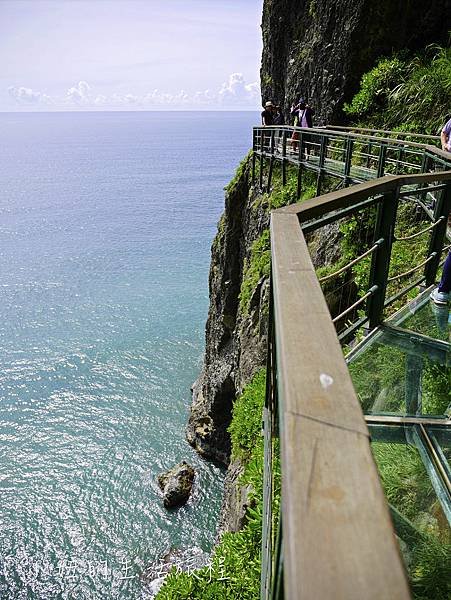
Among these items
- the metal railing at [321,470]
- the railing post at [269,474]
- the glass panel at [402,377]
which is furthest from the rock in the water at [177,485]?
the metal railing at [321,470]

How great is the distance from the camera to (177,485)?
22.5 meters

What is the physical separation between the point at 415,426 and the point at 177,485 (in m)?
21.7

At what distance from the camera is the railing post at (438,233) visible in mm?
4992

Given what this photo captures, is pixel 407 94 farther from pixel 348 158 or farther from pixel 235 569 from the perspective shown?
pixel 235 569

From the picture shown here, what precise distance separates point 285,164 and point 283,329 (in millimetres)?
14733

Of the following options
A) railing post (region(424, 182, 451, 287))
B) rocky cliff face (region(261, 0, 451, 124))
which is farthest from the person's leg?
rocky cliff face (region(261, 0, 451, 124))

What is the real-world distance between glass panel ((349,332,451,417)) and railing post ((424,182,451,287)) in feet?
5.66

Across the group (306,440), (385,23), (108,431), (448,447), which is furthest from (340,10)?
(108,431)

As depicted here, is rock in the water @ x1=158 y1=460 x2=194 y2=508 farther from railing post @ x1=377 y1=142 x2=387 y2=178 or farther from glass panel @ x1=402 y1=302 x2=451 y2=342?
glass panel @ x1=402 y1=302 x2=451 y2=342

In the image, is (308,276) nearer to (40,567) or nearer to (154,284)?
(40,567)

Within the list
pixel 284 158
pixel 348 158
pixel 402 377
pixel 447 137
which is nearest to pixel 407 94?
pixel 284 158

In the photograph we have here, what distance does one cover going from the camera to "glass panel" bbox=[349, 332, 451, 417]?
3.19m

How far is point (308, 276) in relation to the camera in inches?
61.7

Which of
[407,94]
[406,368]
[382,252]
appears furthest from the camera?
[407,94]
